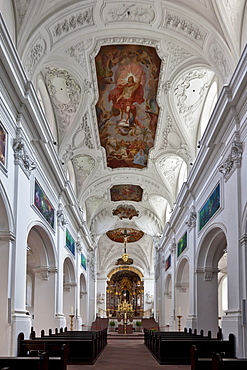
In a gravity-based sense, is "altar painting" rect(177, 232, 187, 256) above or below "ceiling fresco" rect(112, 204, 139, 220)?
below

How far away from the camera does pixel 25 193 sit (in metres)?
12.9

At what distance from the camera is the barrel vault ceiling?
12.4 m

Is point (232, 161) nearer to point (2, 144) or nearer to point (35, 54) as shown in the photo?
point (2, 144)

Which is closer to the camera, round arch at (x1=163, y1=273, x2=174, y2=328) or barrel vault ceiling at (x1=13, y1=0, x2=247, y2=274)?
barrel vault ceiling at (x1=13, y1=0, x2=247, y2=274)

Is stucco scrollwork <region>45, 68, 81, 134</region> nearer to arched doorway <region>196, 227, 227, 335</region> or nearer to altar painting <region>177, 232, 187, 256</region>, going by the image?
arched doorway <region>196, 227, 227, 335</region>

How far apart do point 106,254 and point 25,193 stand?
31680 mm

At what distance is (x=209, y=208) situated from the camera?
50.8 ft

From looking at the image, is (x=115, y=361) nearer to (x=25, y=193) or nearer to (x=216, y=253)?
(x=216, y=253)

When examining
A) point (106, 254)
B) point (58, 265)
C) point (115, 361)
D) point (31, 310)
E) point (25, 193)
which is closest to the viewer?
point (25, 193)

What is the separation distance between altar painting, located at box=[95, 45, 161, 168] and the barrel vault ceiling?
0.16 feet

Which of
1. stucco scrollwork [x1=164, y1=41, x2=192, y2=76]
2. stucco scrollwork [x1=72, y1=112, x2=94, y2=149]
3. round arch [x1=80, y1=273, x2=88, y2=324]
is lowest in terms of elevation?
round arch [x1=80, y1=273, x2=88, y2=324]

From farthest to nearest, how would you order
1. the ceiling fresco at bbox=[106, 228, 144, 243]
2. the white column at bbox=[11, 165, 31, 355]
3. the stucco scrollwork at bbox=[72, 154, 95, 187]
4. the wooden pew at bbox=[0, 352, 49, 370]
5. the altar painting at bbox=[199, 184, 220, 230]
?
the ceiling fresco at bbox=[106, 228, 144, 243] → the stucco scrollwork at bbox=[72, 154, 95, 187] → the altar painting at bbox=[199, 184, 220, 230] → the white column at bbox=[11, 165, 31, 355] → the wooden pew at bbox=[0, 352, 49, 370]

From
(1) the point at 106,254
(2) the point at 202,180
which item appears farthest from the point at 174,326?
(1) the point at 106,254

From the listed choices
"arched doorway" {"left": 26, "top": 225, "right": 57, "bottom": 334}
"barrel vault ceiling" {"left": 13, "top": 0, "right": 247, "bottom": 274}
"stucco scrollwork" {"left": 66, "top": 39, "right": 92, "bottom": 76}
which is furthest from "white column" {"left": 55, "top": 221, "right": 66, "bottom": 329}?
"stucco scrollwork" {"left": 66, "top": 39, "right": 92, "bottom": 76}
